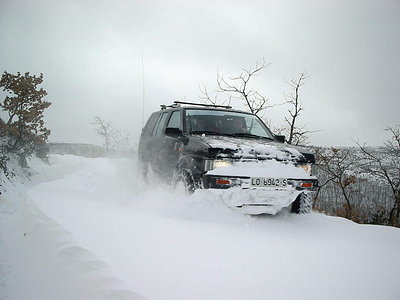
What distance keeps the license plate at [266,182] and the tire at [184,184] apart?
2.87 feet

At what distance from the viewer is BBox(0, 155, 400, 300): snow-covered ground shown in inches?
68.9

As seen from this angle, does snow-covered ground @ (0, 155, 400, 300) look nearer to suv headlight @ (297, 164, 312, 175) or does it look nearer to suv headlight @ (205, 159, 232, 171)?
suv headlight @ (205, 159, 232, 171)

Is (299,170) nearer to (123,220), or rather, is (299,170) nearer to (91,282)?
(123,220)

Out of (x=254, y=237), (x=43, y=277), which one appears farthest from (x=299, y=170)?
(x=43, y=277)

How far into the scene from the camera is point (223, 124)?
15.4 feet

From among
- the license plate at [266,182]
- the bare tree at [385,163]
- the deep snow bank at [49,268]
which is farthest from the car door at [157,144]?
the bare tree at [385,163]

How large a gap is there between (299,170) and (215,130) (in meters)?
1.60

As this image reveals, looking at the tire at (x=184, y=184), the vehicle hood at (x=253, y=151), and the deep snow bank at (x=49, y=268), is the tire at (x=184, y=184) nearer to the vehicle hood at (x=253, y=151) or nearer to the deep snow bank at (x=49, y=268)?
the vehicle hood at (x=253, y=151)

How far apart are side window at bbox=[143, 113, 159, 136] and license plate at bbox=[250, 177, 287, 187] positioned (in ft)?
11.8

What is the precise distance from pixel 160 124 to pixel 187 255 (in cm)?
406

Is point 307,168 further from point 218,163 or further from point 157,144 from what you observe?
point 157,144

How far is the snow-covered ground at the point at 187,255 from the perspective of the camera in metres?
1.75

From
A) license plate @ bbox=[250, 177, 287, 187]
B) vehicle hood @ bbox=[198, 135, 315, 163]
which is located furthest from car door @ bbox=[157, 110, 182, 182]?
license plate @ bbox=[250, 177, 287, 187]

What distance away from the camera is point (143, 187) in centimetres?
591
